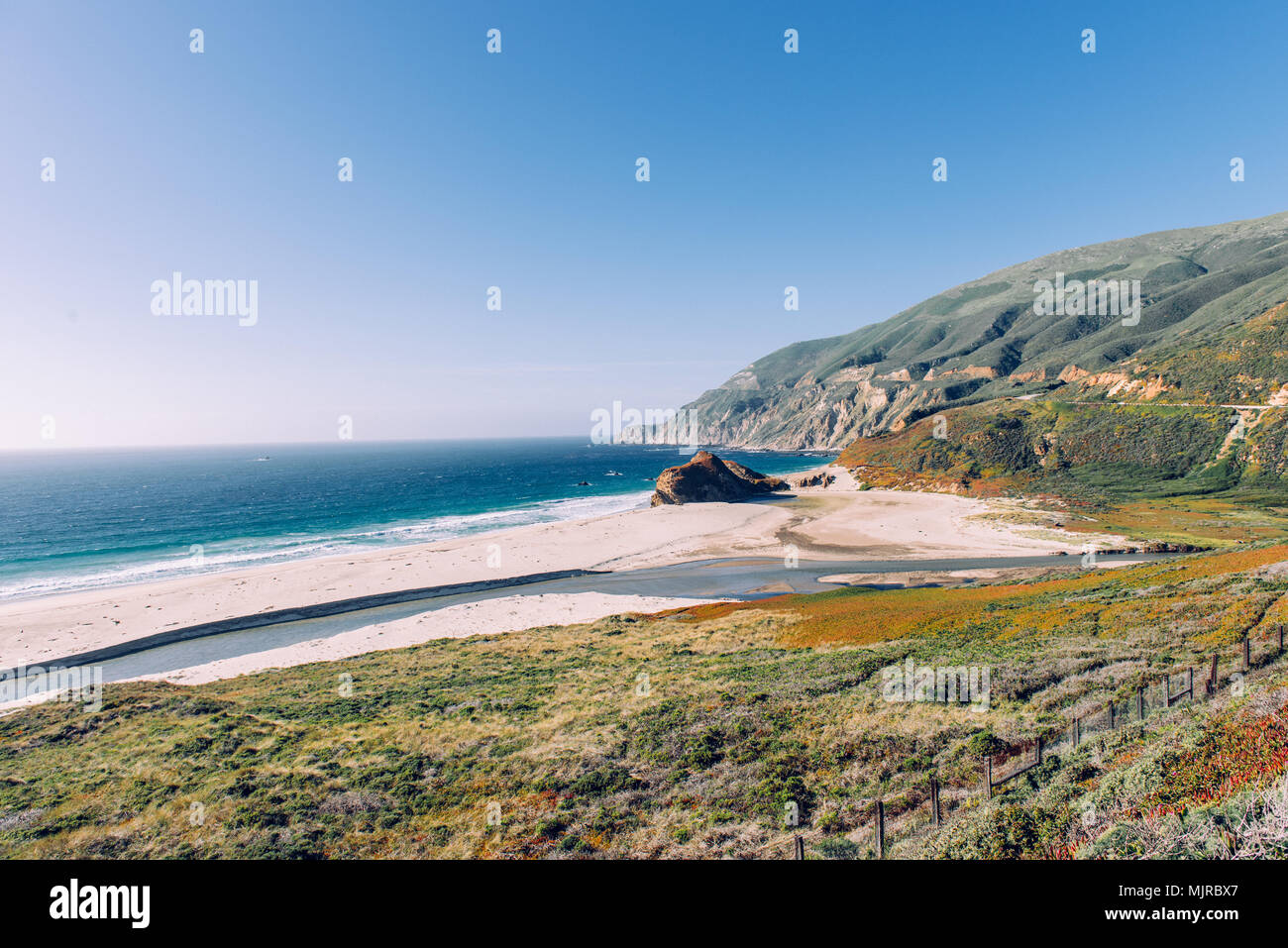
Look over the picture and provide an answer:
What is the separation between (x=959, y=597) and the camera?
115 ft

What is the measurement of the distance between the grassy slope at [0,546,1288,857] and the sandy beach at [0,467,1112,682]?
411 inches

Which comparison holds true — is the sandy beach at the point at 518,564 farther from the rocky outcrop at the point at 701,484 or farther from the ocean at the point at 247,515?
the ocean at the point at 247,515

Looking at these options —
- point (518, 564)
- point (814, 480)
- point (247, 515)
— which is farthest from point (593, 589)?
point (247, 515)

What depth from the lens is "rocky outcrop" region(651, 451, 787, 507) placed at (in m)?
90.1

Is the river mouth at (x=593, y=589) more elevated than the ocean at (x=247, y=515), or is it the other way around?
the ocean at (x=247, y=515)

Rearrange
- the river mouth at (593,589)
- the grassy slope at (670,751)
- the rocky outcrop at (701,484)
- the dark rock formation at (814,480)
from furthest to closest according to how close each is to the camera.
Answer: the dark rock formation at (814,480), the rocky outcrop at (701,484), the river mouth at (593,589), the grassy slope at (670,751)

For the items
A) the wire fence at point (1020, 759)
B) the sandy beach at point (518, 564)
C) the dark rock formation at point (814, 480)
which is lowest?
the sandy beach at point (518, 564)

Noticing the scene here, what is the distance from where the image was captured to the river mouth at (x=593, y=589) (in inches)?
1328

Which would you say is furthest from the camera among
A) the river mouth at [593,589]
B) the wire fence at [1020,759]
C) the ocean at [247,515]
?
the ocean at [247,515]

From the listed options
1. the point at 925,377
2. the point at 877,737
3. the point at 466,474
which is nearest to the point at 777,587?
the point at 877,737

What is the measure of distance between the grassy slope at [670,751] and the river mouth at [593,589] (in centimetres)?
959

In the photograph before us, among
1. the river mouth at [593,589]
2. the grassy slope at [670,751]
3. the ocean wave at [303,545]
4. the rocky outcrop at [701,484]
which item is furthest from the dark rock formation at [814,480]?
the grassy slope at [670,751]

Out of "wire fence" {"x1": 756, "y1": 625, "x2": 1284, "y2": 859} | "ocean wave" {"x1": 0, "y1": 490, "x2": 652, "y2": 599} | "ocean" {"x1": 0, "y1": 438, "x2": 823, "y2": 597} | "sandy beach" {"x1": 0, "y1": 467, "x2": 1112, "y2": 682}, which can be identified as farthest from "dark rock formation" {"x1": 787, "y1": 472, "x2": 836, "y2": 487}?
"wire fence" {"x1": 756, "y1": 625, "x2": 1284, "y2": 859}

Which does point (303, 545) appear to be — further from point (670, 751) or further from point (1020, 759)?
point (1020, 759)
